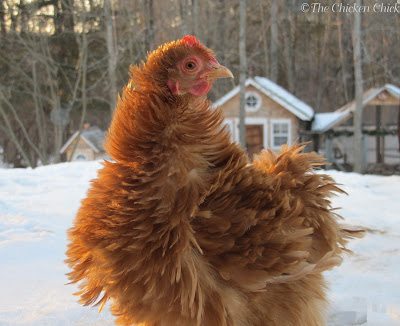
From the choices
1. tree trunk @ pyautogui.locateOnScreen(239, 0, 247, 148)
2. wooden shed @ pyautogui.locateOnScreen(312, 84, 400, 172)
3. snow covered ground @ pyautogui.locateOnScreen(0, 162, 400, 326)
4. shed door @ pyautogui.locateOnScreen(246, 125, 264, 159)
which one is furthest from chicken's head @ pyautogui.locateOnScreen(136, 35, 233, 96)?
shed door @ pyautogui.locateOnScreen(246, 125, 264, 159)

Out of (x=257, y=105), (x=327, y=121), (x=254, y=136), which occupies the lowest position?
(x=254, y=136)

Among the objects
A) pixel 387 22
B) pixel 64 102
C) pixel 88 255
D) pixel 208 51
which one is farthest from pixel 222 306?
pixel 64 102

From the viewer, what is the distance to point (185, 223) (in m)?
1.65

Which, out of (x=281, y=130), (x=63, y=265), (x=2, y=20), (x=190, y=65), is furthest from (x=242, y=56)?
(x=190, y=65)

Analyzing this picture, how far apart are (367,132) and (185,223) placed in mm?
17365

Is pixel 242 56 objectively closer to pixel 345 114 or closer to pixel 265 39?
pixel 345 114

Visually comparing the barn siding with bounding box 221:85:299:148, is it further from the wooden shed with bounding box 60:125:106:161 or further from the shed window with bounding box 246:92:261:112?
the wooden shed with bounding box 60:125:106:161

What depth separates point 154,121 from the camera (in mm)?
1741

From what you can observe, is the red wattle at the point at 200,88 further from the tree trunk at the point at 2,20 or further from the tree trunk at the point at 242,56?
the tree trunk at the point at 2,20

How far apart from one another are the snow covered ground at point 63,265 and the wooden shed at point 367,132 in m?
12.2

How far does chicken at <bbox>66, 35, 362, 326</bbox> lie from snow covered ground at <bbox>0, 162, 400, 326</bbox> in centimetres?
61

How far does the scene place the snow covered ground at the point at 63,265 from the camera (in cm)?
240

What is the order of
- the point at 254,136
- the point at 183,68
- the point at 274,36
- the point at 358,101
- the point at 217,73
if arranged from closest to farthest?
the point at 183,68 → the point at 217,73 → the point at 358,101 → the point at 254,136 → the point at 274,36

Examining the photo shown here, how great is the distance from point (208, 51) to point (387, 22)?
55.4ft
